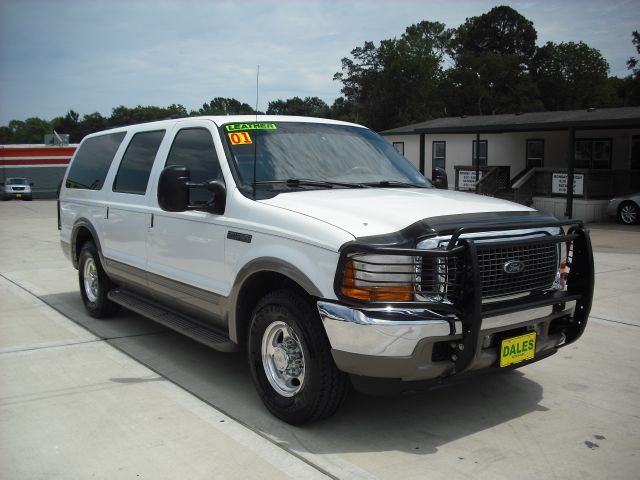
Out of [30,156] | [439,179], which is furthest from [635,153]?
[30,156]

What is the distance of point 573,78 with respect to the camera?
6856cm

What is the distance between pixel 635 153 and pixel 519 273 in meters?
18.7

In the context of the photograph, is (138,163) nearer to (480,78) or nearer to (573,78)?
(480,78)

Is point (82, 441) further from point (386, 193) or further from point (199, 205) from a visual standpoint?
point (386, 193)

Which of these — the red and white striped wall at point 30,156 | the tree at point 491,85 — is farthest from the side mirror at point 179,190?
the tree at point 491,85

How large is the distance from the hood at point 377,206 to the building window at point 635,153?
58.7 feet

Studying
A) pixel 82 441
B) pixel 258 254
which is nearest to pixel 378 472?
pixel 258 254

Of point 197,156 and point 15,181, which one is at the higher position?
point 197,156

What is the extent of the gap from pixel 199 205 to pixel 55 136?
45.1 metres

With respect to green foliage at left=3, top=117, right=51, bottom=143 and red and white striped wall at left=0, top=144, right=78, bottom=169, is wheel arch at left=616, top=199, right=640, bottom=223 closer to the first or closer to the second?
red and white striped wall at left=0, top=144, right=78, bottom=169

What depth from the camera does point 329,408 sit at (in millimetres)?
3928

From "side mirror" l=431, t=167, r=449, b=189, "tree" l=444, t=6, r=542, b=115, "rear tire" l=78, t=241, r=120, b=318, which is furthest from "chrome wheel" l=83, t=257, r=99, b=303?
"tree" l=444, t=6, r=542, b=115

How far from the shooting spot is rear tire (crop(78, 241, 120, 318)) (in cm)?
677

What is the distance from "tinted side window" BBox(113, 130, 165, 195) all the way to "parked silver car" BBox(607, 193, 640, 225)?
612 inches
